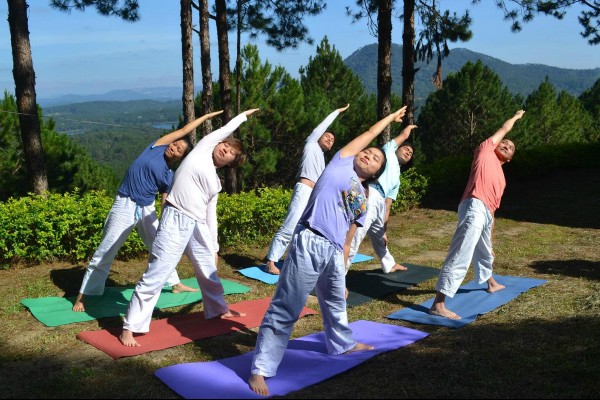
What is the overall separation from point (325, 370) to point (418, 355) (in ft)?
2.54

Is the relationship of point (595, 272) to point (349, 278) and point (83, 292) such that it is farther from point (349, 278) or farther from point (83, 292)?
point (83, 292)

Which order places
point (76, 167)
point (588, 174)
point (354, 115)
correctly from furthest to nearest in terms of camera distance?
1. point (354, 115)
2. point (588, 174)
3. point (76, 167)

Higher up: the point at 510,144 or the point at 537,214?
the point at 510,144

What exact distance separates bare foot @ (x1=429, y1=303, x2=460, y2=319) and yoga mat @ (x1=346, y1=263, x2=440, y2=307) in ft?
2.51

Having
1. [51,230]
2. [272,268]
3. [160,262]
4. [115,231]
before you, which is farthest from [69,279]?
[160,262]

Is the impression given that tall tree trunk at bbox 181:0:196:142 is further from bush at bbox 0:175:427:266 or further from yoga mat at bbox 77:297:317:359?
yoga mat at bbox 77:297:317:359

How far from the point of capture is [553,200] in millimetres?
13469

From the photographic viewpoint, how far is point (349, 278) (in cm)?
704

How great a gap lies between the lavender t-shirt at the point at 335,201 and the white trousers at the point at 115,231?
7.27ft

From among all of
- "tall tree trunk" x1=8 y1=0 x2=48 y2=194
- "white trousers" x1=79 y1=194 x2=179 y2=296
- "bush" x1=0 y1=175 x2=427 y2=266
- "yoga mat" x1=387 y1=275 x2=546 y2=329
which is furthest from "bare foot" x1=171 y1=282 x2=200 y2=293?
"tall tree trunk" x1=8 y1=0 x2=48 y2=194

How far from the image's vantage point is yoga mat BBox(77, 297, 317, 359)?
458 centimetres

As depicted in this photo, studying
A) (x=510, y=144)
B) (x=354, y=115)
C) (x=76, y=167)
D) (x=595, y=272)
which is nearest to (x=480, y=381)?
(x=510, y=144)

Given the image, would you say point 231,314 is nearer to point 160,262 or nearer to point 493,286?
point 160,262

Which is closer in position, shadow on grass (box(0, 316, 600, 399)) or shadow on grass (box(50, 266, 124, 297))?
shadow on grass (box(0, 316, 600, 399))
